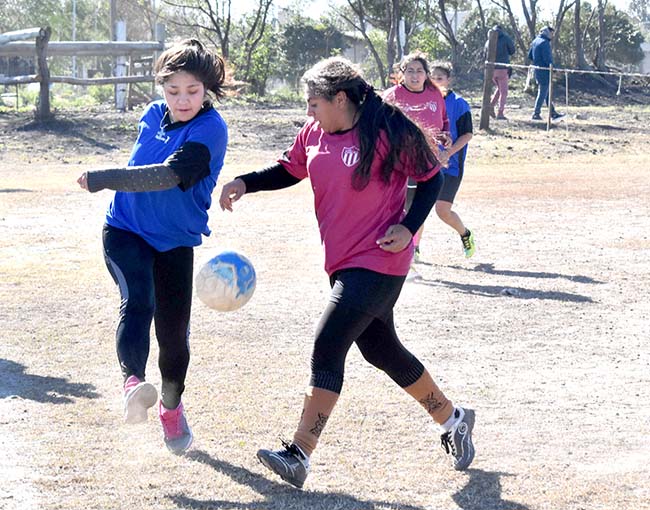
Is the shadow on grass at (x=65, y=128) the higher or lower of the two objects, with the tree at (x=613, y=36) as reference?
lower

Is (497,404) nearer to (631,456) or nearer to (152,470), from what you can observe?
(631,456)

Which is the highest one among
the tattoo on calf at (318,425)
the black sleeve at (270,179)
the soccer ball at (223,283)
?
the black sleeve at (270,179)

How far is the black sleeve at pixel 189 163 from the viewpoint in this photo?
4.71 metres

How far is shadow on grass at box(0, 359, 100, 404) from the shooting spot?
6105 mm

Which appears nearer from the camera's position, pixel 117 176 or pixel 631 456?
pixel 117 176

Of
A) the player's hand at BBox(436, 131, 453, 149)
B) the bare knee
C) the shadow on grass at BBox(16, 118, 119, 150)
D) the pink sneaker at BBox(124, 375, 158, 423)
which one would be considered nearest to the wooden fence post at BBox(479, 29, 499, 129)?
the shadow on grass at BBox(16, 118, 119, 150)

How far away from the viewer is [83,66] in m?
56.2

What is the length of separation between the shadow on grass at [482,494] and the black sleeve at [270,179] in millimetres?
1537

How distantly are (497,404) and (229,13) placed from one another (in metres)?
27.9

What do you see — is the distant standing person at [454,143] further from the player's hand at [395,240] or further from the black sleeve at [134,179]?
the black sleeve at [134,179]

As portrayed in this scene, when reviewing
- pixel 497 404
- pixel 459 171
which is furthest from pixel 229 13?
pixel 497 404

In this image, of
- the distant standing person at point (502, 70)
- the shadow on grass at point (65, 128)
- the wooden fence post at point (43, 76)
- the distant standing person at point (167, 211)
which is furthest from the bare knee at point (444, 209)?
the wooden fence post at point (43, 76)

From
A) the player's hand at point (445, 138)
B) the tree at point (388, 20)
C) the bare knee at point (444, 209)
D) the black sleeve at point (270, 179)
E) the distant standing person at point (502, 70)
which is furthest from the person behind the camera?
the tree at point (388, 20)

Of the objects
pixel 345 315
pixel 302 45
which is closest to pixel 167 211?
pixel 345 315
